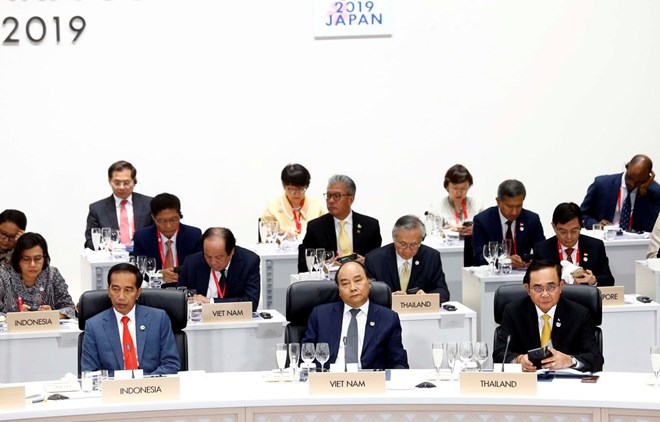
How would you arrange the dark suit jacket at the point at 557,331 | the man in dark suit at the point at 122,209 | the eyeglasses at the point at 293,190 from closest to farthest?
the dark suit jacket at the point at 557,331 < the man in dark suit at the point at 122,209 < the eyeglasses at the point at 293,190

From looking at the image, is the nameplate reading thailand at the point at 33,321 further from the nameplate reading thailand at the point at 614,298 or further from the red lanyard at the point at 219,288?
the nameplate reading thailand at the point at 614,298

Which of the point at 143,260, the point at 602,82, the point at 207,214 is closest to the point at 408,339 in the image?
the point at 143,260

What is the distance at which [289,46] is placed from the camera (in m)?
10.7

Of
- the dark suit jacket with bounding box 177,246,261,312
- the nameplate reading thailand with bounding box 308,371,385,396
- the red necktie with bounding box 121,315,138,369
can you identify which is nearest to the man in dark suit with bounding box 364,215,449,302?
the dark suit jacket with bounding box 177,246,261,312

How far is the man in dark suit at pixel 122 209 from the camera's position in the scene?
9273 mm

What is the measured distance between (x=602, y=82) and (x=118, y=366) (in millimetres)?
6728

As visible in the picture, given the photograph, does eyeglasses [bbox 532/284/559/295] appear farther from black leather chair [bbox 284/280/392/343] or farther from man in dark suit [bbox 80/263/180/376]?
man in dark suit [bbox 80/263/180/376]

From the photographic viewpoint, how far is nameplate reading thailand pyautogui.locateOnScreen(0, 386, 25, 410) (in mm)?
4887

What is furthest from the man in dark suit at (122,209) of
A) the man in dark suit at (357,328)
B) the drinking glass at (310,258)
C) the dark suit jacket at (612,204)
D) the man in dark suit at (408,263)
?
the dark suit jacket at (612,204)

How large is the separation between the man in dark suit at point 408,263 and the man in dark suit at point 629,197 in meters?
2.61

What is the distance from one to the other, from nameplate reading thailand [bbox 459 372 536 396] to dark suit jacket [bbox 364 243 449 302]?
8.24ft

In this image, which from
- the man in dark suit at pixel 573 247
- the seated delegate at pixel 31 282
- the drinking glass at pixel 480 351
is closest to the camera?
the drinking glass at pixel 480 351

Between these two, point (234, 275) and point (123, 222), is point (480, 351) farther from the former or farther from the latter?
point (123, 222)

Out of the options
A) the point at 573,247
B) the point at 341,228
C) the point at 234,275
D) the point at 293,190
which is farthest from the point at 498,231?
the point at 234,275
